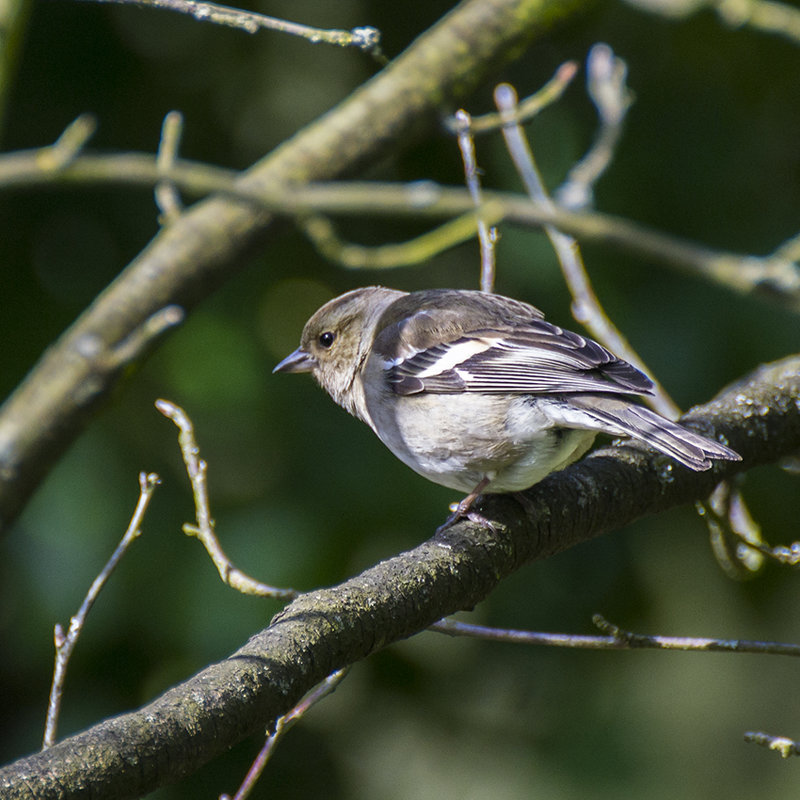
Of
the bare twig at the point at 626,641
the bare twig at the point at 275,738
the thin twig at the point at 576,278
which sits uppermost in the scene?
the thin twig at the point at 576,278

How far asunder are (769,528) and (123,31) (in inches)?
153

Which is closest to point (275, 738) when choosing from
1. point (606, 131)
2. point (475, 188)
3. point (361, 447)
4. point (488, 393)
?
point (488, 393)

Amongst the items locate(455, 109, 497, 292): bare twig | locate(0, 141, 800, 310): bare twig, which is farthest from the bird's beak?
locate(0, 141, 800, 310): bare twig

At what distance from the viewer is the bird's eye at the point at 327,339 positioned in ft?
14.3

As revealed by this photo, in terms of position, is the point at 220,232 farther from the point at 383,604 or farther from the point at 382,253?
the point at 383,604

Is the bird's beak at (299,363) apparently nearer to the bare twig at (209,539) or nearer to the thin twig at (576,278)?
the thin twig at (576,278)

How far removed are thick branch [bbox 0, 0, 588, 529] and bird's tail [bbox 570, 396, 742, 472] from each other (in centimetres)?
129

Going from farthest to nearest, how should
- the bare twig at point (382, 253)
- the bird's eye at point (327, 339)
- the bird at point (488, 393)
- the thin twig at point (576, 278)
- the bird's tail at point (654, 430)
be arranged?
the bird's eye at point (327, 339) < the thin twig at point (576, 278) < the bird at point (488, 393) < the bird's tail at point (654, 430) < the bare twig at point (382, 253)

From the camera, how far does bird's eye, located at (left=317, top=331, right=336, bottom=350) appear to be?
4.35 m

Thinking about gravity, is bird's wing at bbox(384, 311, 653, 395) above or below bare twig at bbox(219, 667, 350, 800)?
above

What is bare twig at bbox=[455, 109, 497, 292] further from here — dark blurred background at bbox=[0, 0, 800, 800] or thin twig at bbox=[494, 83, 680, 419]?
dark blurred background at bbox=[0, 0, 800, 800]

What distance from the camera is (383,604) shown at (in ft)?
7.63

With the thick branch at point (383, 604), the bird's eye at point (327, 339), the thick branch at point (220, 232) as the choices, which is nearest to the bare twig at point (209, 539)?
the thick branch at point (383, 604)

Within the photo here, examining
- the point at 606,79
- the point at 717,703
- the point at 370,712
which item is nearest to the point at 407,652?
the point at 370,712
